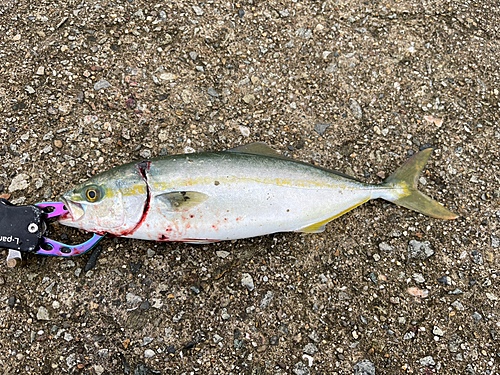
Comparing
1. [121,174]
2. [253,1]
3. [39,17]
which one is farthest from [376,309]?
[39,17]

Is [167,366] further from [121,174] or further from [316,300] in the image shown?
[121,174]

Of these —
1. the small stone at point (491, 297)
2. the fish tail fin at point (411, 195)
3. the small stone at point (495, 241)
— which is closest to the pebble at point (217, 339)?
the fish tail fin at point (411, 195)

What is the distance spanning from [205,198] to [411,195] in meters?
2.03

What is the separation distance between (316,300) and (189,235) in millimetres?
1263

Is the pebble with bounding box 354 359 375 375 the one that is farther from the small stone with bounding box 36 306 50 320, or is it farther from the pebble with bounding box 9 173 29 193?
the pebble with bounding box 9 173 29 193

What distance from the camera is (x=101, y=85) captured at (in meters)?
3.85

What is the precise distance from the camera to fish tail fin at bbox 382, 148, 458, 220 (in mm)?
3588

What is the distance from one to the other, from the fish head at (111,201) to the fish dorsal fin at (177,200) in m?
0.15

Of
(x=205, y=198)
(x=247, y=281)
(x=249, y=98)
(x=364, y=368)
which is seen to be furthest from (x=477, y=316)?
(x=249, y=98)

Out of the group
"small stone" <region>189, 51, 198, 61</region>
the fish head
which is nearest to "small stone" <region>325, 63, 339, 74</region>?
"small stone" <region>189, 51, 198, 61</region>

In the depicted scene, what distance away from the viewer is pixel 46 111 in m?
3.70

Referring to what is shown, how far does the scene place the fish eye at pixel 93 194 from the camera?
2938 mm

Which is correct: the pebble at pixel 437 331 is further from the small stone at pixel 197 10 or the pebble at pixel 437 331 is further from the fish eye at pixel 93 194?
the small stone at pixel 197 10

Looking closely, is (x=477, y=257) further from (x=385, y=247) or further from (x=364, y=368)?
(x=364, y=368)
